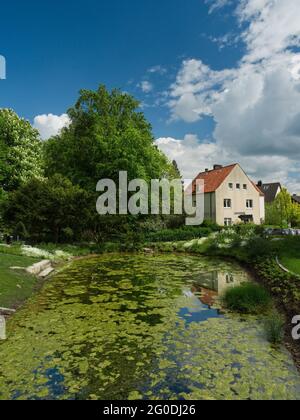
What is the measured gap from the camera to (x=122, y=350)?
6859 millimetres

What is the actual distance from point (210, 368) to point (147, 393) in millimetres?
1485

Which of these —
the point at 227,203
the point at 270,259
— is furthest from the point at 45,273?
the point at 227,203

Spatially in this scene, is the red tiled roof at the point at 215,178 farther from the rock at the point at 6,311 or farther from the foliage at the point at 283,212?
the rock at the point at 6,311

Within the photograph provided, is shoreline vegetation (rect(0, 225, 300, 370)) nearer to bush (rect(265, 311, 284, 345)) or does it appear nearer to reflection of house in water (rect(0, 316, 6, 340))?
bush (rect(265, 311, 284, 345))

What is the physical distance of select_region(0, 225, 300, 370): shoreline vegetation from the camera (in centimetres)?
911

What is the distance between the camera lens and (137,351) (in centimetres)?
681

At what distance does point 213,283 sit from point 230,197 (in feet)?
105

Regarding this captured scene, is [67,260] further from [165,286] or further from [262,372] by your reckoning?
Result: [262,372]

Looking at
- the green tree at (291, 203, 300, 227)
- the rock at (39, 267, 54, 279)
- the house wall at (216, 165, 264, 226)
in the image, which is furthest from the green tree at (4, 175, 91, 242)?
the green tree at (291, 203, 300, 227)

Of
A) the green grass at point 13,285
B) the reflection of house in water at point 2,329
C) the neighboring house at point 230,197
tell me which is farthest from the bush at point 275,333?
the neighboring house at point 230,197

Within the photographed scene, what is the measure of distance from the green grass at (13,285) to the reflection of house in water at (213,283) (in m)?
6.30

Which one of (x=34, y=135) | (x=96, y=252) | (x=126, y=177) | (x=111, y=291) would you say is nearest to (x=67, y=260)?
(x=96, y=252)

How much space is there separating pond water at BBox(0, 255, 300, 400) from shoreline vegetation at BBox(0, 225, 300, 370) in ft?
2.91

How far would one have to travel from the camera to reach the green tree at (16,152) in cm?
3111
